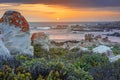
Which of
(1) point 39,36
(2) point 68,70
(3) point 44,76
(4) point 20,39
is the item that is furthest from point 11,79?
(1) point 39,36

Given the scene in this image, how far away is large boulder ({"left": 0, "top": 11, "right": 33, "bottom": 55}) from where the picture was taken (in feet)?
56.5

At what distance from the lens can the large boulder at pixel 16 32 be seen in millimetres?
17219

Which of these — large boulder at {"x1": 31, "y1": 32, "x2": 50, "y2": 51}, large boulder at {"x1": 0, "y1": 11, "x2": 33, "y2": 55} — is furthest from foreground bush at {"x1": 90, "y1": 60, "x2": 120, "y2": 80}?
large boulder at {"x1": 31, "y1": 32, "x2": 50, "y2": 51}

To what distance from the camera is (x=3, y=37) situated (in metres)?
17.3

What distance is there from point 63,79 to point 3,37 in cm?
829

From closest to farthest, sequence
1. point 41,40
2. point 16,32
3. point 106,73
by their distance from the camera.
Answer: point 106,73
point 16,32
point 41,40

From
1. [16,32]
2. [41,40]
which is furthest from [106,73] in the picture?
[41,40]

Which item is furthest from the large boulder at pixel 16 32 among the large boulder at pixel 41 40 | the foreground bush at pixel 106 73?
the foreground bush at pixel 106 73

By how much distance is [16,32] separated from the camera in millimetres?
17859

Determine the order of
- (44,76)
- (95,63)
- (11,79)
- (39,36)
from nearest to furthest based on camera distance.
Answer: (11,79) → (44,76) → (95,63) → (39,36)

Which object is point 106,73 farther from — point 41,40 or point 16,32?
point 41,40

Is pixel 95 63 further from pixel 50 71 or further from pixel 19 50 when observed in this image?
pixel 50 71

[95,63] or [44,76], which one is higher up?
[44,76]

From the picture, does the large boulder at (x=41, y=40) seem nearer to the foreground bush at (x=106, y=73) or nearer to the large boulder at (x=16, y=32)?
the large boulder at (x=16, y=32)
